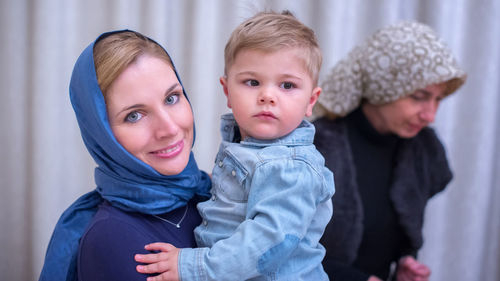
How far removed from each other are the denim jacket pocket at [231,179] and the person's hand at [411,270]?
1.25m

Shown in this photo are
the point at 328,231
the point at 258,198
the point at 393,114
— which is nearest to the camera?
the point at 258,198

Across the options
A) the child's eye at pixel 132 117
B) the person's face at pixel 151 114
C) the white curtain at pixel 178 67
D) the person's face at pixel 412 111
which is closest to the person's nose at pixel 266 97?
the person's face at pixel 151 114

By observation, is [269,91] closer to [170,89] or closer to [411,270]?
[170,89]

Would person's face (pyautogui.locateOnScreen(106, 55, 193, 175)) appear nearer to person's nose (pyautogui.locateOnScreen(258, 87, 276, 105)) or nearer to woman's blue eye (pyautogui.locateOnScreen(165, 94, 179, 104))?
woman's blue eye (pyautogui.locateOnScreen(165, 94, 179, 104))

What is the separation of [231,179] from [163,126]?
0.25 m

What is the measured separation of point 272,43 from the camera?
3.59 ft

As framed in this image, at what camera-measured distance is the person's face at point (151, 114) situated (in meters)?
1.07

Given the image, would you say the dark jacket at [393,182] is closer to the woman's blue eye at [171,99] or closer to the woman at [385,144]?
the woman at [385,144]

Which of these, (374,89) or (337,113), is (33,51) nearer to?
(337,113)

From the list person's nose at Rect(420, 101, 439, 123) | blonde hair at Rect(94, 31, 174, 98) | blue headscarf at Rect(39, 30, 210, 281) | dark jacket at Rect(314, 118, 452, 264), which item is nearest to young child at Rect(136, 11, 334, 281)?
blue headscarf at Rect(39, 30, 210, 281)

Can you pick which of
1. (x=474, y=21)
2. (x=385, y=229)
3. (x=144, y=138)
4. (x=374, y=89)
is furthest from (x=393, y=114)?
(x=144, y=138)

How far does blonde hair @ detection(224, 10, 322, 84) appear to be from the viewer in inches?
43.3

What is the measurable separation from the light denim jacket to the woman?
25.6 inches

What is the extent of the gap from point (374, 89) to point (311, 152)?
92 cm
